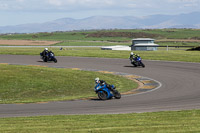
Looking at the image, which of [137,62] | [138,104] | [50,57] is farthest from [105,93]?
[50,57]

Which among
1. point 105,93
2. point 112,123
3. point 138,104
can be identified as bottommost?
point 138,104

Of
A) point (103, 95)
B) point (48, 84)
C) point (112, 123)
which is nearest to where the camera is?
point (112, 123)

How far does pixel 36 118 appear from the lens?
14.7m

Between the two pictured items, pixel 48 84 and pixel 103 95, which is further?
pixel 48 84

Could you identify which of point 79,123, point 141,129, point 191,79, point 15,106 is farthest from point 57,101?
point 191,79

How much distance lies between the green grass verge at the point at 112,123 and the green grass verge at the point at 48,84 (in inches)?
329

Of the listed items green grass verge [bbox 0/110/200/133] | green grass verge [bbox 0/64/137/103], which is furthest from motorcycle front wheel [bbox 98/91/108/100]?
green grass verge [bbox 0/110/200/133]

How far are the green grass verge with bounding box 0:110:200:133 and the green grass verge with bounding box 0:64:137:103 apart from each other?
837 centimetres

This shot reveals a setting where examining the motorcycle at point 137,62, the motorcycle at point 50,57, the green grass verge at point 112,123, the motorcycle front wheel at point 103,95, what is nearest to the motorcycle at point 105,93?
the motorcycle front wheel at point 103,95

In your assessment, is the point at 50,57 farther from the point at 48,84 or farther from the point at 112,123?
Answer: the point at 112,123

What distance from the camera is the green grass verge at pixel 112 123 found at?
11493mm

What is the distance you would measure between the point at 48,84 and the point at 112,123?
15.2 meters

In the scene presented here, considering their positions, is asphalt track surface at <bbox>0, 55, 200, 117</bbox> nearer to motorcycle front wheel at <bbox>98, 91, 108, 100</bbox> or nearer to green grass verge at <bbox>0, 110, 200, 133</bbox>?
motorcycle front wheel at <bbox>98, 91, 108, 100</bbox>

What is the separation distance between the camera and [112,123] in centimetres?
1274
